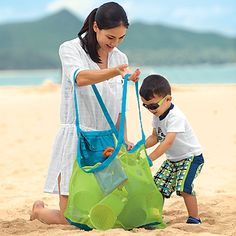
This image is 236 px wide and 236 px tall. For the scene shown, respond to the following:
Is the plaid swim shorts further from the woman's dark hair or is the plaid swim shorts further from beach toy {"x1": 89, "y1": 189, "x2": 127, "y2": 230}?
the woman's dark hair

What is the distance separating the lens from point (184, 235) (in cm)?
399

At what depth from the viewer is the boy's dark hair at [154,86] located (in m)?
4.43

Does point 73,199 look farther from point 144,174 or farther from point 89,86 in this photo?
point 89,86

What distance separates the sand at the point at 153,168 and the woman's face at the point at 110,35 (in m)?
1.23

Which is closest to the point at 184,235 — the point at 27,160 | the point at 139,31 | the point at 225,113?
the point at 27,160

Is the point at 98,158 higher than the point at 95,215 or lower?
higher

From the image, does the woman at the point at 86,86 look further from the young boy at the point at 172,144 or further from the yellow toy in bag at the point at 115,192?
the young boy at the point at 172,144

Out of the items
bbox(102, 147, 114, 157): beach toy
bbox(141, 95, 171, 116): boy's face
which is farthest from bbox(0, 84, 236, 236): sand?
bbox(141, 95, 171, 116): boy's face

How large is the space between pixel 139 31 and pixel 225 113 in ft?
577

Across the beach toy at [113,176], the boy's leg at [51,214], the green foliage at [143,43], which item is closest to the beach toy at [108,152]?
the beach toy at [113,176]

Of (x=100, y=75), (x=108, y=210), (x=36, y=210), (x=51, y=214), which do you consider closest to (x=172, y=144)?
(x=108, y=210)

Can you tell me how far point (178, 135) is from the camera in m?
4.62

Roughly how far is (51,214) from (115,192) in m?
0.80

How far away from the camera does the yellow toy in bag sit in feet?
13.6
